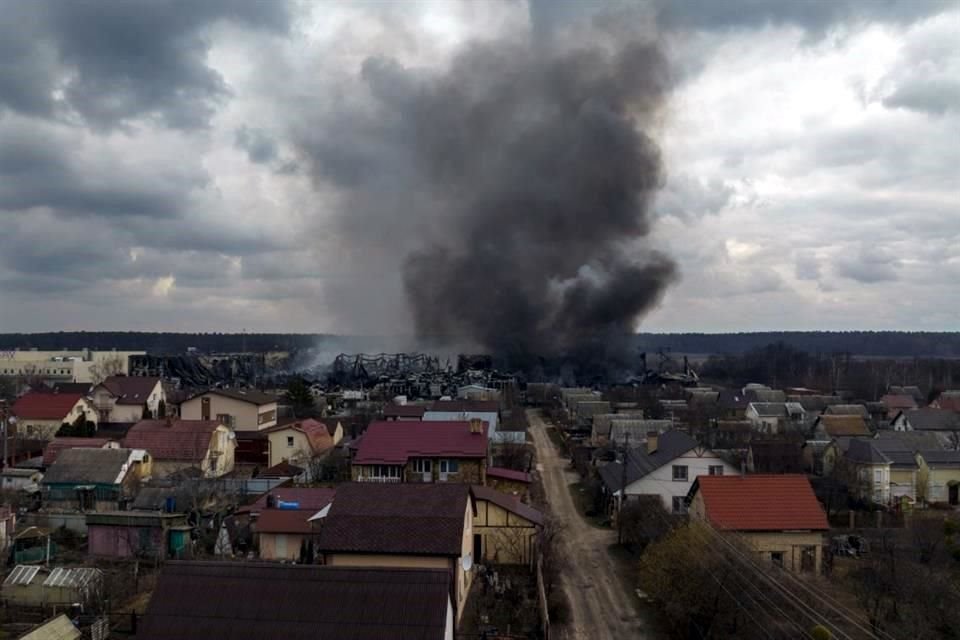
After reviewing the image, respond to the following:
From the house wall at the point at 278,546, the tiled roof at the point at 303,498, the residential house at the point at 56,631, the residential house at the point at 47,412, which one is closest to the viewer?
the residential house at the point at 56,631

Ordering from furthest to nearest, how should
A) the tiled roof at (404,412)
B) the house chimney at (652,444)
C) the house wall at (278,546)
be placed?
the tiled roof at (404,412)
the house chimney at (652,444)
the house wall at (278,546)

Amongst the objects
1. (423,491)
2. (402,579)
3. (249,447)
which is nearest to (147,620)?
(402,579)

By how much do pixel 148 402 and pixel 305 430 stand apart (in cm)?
1550

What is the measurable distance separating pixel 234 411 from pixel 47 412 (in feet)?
32.8

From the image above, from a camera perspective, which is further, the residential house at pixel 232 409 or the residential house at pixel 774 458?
the residential house at pixel 232 409

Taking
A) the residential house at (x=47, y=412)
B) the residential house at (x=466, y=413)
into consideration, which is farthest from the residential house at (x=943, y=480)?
the residential house at (x=47, y=412)

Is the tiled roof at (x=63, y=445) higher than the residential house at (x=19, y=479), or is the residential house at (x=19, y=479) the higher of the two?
the tiled roof at (x=63, y=445)

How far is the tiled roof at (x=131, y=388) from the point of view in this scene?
146ft

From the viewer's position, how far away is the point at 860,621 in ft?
51.5

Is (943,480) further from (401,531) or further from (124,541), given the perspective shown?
(124,541)

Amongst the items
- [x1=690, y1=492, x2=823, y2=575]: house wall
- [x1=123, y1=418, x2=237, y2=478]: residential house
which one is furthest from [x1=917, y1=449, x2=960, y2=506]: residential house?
[x1=123, y1=418, x2=237, y2=478]: residential house

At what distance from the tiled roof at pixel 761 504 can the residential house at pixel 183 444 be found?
17.8 m

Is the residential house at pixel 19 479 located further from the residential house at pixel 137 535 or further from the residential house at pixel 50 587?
the residential house at pixel 50 587

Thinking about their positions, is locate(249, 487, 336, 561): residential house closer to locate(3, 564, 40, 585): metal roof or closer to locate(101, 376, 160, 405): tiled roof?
locate(3, 564, 40, 585): metal roof
